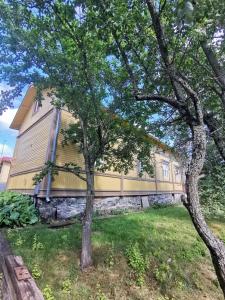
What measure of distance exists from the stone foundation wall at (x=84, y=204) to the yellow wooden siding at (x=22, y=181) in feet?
5.65

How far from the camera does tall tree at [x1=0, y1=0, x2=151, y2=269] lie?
12.4ft

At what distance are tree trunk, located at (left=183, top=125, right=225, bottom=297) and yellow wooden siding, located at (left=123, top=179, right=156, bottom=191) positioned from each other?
30.2 feet

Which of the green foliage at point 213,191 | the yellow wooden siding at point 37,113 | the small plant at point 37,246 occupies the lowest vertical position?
the small plant at point 37,246

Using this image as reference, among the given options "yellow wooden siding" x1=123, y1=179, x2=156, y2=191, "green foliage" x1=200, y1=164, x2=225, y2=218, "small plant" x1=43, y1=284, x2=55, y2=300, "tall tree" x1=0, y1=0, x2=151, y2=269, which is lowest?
"small plant" x1=43, y1=284, x2=55, y2=300

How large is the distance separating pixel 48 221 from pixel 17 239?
89.2 inches

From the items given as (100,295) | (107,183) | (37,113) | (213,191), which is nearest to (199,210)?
(100,295)

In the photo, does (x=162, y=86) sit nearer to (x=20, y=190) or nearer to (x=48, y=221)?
(x=48, y=221)

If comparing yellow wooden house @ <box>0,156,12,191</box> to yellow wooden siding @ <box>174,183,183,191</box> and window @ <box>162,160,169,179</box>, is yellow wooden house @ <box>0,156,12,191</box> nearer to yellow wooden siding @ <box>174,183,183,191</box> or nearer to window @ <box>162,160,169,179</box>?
window @ <box>162,160,169,179</box>

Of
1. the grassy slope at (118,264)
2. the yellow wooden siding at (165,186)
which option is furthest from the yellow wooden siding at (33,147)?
the yellow wooden siding at (165,186)

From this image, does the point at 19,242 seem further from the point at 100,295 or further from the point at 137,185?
the point at 137,185

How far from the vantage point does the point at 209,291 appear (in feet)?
13.5

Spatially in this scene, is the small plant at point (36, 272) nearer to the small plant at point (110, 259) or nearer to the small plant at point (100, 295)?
the small plant at point (100, 295)

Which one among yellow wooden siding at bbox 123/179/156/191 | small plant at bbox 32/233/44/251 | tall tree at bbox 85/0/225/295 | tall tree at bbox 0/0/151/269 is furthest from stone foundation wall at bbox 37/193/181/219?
tall tree at bbox 85/0/225/295

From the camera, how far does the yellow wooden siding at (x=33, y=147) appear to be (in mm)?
9576
